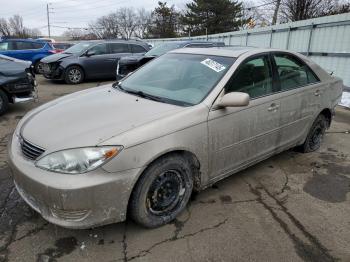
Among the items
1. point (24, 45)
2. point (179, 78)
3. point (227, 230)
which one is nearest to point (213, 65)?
point (179, 78)

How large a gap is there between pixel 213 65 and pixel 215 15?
144ft

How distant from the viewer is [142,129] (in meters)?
2.65

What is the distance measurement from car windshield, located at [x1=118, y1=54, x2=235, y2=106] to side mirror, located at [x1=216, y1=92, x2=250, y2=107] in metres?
0.20

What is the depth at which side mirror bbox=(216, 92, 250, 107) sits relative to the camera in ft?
10.0

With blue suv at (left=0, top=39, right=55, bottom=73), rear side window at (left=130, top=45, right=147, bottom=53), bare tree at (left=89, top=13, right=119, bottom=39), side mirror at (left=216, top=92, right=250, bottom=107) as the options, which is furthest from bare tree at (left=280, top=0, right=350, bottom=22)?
bare tree at (left=89, top=13, right=119, bottom=39)

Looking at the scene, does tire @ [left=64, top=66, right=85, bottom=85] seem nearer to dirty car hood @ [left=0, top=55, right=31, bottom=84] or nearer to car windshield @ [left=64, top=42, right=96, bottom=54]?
car windshield @ [left=64, top=42, right=96, bottom=54]

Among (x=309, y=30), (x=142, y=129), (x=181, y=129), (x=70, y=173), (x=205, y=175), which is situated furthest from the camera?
(x=309, y=30)

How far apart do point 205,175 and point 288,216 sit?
3.02 ft

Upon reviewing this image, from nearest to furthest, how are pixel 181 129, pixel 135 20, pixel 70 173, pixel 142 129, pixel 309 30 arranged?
pixel 70 173, pixel 142 129, pixel 181 129, pixel 309 30, pixel 135 20

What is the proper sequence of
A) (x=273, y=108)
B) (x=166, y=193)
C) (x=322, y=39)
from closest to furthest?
(x=166, y=193) < (x=273, y=108) < (x=322, y=39)

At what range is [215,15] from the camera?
44.3 meters

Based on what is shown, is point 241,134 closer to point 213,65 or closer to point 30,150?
point 213,65

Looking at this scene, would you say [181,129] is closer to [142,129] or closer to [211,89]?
[142,129]

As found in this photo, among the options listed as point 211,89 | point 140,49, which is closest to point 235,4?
point 140,49
